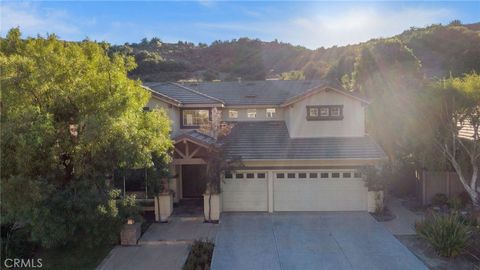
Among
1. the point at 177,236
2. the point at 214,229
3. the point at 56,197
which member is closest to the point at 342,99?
A: the point at 214,229

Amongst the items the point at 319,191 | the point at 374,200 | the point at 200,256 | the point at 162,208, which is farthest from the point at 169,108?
the point at 374,200

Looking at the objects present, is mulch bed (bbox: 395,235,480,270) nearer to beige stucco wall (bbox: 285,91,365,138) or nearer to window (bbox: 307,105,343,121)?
beige stucco wall (bbox: 285,91,365,138)

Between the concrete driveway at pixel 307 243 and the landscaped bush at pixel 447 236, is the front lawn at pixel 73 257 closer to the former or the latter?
the concrete driveway at pixel 307 243

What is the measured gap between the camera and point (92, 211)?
36.0 ft

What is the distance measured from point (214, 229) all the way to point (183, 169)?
16.8 feet

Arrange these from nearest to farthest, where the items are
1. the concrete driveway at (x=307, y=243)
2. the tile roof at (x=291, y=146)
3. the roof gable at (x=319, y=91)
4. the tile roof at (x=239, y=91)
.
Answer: the concrete driveway at (x=307, y=243) → the tile roof at (x=291, y=146) → the roof gable at (x=319, y=91) → the tile roof at (x=239, y=91)

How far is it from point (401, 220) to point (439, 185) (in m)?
3.54

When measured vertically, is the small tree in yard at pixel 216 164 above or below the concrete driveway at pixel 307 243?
above

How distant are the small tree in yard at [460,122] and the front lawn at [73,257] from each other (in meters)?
14.4

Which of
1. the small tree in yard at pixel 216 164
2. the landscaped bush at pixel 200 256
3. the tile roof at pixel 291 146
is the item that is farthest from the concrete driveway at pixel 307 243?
the tile roof at pixel 291 146

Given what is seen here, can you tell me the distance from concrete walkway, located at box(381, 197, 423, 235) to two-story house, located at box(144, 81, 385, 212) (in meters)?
1.57

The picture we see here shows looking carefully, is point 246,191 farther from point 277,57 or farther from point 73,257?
point 277,57

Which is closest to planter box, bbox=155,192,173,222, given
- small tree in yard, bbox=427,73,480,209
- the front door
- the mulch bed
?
the front door

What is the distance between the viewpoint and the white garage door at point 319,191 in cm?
1659
